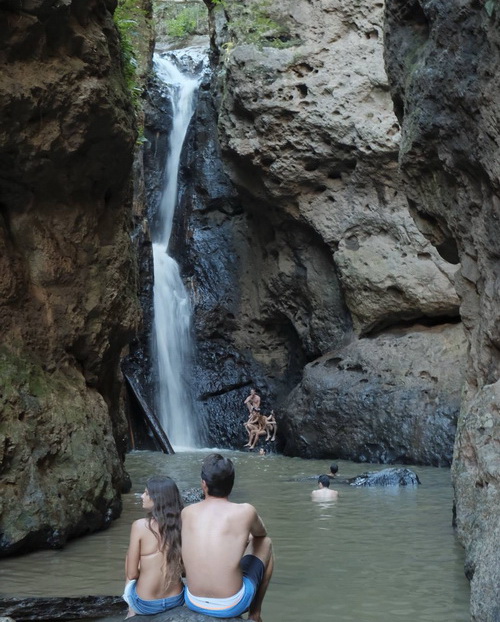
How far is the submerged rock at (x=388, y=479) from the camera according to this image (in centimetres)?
1303

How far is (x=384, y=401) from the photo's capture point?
55.7 ft

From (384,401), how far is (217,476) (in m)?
13.1

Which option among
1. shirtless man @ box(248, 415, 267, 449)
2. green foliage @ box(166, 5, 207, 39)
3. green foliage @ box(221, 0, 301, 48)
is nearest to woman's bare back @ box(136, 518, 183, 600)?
shirtless man @ box(248, 415, 267, 449)

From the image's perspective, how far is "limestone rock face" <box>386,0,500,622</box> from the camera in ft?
20.4

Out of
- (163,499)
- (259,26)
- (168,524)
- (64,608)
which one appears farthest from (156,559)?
(259,26)

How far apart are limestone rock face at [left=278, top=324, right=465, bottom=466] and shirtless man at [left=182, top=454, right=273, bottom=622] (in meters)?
12.0

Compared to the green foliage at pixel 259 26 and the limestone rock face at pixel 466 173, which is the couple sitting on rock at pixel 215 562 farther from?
the green foliage at pixel 259 26

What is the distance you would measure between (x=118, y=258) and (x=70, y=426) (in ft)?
7.70

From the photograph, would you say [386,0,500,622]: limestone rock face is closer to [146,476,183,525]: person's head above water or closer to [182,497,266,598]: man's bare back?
[182,497,266,598]: man's bare back

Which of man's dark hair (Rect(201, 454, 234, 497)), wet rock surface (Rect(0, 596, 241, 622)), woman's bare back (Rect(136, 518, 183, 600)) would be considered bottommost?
wet rock surface (Rect(0, 596, 241, 622))

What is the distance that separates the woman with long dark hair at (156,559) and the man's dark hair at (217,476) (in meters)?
0.57

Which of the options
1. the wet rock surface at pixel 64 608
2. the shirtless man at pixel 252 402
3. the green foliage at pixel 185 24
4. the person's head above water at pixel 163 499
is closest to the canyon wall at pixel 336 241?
the shirtless man at pixel 252 402

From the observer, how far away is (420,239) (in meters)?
17.6

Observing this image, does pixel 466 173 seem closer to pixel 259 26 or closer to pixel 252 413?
pixel 259 26
